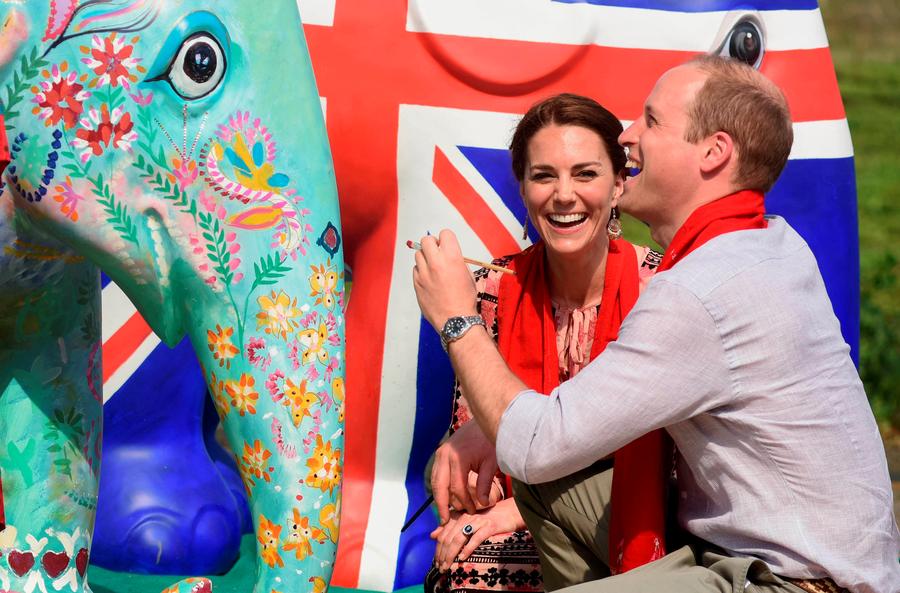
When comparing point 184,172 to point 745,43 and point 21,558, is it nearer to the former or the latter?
point 21,558

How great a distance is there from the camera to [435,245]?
2115mm

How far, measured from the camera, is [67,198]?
1.90 meters

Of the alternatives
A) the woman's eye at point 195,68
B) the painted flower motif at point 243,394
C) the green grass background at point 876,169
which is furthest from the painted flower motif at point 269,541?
the green grass background at point 876,169

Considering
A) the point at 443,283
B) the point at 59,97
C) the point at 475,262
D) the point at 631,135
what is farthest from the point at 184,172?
the point at 631,135

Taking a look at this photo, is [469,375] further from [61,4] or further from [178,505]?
[178,505]

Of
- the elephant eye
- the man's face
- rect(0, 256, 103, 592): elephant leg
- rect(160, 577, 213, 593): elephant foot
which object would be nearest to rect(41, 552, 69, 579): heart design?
rect(0, 256, 103, 592): elephant leg

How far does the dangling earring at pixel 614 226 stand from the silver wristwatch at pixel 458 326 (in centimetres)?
51

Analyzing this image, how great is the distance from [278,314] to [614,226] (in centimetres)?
77

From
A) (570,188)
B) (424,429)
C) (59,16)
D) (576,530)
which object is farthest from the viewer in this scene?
(424,429)

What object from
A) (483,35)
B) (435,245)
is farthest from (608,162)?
(435,245)

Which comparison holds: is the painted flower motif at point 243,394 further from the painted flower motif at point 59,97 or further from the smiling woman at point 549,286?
the smiling woman at point 549,286

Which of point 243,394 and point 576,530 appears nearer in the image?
point 243,394

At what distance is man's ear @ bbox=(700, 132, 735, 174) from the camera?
198 cm

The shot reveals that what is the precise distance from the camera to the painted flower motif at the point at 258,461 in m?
1.93
